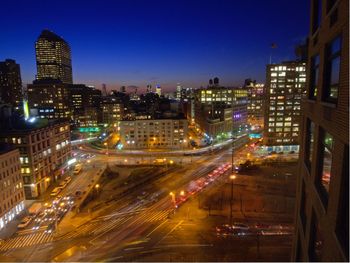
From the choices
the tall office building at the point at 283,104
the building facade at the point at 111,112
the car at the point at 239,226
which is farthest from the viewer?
the building facade at the point at 111,112

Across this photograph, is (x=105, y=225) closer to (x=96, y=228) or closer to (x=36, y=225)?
(x=96, y=228)

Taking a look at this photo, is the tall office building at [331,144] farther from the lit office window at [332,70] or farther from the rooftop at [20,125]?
the rooftop at [20,125]

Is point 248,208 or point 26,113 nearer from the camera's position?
point 248,208

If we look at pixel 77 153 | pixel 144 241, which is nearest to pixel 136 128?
pixel 77 153

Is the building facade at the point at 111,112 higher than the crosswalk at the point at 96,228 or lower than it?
higher

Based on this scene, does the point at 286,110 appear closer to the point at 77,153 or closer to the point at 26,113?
the point at 77,153

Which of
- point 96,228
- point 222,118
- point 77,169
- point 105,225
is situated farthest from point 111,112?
point 96,228

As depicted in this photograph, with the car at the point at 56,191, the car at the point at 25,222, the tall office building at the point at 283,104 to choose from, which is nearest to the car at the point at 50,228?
the car at the point at 25,222
